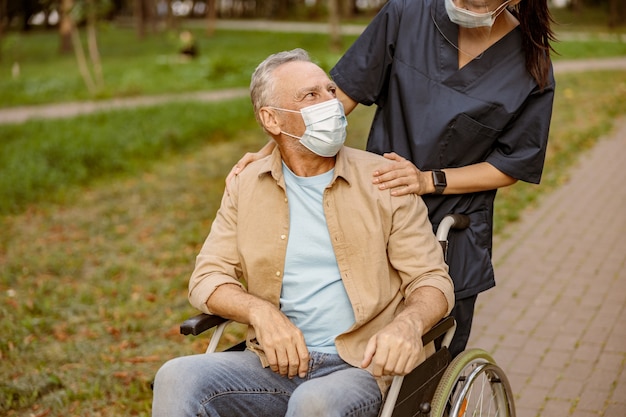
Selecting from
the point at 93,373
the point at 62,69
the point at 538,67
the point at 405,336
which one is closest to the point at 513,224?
the point at 93,373

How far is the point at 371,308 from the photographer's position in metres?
2.76

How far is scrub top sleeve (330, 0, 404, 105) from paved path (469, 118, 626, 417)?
5.99 feet

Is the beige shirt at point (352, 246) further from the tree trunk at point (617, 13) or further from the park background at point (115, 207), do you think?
the tree trunk at point (617, 13)

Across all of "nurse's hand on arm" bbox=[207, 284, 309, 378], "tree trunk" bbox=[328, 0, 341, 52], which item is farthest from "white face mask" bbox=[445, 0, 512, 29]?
"tree trunk" bbox=[328, 0, 341, 52]

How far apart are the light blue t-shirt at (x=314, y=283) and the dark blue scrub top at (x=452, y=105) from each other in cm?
44

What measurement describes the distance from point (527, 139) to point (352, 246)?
2.36 feet

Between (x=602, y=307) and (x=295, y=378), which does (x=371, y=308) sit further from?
(x=602, y=307)

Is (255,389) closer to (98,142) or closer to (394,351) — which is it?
(394,351)

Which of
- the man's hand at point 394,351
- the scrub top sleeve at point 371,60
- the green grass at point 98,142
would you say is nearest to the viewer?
the man's hand at point 394,351

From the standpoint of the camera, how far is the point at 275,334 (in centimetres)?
267

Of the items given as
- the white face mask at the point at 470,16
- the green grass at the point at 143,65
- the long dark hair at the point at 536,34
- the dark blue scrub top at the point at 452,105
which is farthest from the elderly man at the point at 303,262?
the green grass at the point at 143,65

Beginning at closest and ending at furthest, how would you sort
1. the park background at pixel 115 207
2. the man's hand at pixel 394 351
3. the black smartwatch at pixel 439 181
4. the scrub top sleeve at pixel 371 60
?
the man's hand at pixel 394 351
the black smartwatch at pixel 439 181
the scrub top sleeve at pixel 371 60
the park background at pixel 115 207

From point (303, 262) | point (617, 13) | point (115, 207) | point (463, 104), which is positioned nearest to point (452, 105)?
point (463, 104)

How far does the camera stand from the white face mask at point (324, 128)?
2.80m
